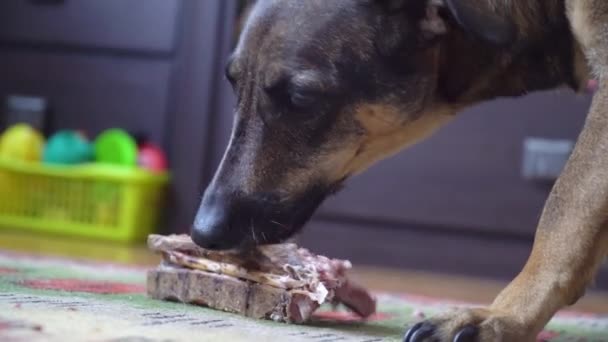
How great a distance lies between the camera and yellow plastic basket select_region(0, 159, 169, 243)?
3.55 metres

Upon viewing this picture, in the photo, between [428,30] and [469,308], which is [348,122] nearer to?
[428,30]

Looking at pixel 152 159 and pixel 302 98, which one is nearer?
pixel 302 98

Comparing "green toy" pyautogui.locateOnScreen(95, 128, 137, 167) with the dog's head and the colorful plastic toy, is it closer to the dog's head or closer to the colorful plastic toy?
the colorful plastic toy

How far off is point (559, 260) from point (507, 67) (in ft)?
1.50

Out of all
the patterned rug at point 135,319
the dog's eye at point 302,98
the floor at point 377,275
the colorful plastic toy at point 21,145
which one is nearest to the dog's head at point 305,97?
the dog's eye at point 302,98

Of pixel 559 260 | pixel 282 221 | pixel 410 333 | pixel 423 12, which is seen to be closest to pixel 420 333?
pixel 410 333

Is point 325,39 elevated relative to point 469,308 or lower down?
elevated

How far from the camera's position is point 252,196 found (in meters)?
1.57

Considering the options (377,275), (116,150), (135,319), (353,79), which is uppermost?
(353,79)

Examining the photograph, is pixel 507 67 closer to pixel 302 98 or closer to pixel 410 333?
pixel 302 98

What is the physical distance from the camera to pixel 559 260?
1.37m

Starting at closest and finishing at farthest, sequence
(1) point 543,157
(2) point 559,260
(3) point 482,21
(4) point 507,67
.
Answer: (2) point 559,260 < (3) point 482,21 < (4) point 507,67 < (1) point 543,157

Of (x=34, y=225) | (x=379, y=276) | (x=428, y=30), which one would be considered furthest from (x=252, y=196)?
(x=34, y=225)

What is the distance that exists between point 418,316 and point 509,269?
4.95 feet
